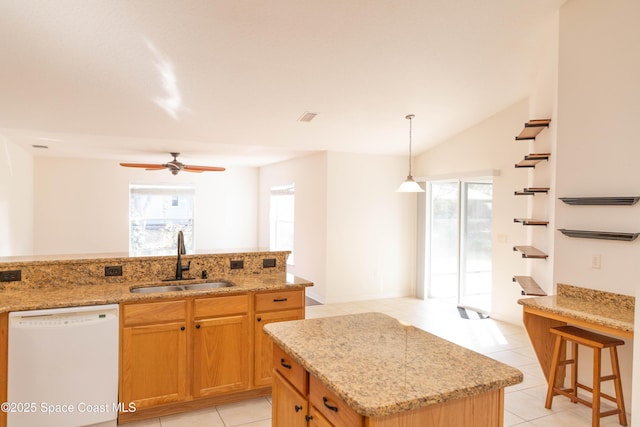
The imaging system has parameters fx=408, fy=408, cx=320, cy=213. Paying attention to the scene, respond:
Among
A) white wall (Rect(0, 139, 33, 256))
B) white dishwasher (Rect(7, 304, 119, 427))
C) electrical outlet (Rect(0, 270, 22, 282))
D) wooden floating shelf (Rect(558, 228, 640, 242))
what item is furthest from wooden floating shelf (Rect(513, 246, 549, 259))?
white wall (Rect(0, 139, 33, 256))

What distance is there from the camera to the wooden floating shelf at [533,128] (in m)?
3.79

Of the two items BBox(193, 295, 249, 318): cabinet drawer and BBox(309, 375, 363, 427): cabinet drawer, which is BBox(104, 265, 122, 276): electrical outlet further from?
BBox(309, 375, 363, 427): cabinet drawer

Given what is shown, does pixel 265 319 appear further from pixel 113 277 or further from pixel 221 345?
pixel 113 277

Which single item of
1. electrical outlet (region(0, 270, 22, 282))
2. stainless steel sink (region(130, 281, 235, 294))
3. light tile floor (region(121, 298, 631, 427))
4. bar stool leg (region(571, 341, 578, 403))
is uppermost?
electrical outlet (region(0, 270, 22, 282))

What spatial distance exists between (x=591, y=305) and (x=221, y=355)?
2.79 meters

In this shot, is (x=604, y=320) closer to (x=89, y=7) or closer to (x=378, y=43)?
(x=378, y=43)

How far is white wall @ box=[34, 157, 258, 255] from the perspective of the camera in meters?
7.59

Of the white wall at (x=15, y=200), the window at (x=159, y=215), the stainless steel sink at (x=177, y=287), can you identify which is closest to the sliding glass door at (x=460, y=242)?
the stainless steel sink at (x=177, y=287)

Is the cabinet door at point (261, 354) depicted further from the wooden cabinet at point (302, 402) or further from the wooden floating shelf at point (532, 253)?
the wooden floating shelf at point (532, 253)

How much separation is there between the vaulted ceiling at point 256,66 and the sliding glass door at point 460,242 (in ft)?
3.77

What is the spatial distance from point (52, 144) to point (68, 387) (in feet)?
15.9

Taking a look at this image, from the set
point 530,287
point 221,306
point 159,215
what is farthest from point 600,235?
point 159,215

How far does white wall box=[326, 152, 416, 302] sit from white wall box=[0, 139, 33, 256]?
460cm

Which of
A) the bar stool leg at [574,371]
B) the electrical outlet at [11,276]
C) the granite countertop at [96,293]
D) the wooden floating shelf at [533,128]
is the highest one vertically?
the wooden floating shelf at [533,128]
